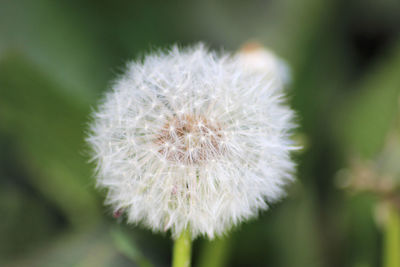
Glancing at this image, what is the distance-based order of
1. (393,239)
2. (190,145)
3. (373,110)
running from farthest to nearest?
(373,110) < (393,239) < (190,145)

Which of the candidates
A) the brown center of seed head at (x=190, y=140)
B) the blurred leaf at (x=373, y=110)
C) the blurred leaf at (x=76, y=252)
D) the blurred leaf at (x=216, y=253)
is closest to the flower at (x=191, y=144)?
the brown center of seed head at (x=190, y=140)

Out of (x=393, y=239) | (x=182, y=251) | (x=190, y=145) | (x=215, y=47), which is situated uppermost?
(x=215, y=47)

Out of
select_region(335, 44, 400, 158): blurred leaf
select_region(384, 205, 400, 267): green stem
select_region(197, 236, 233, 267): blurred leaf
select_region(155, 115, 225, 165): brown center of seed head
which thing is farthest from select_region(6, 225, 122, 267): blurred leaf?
select_region(335, 44, 400, 158): blurred leaf

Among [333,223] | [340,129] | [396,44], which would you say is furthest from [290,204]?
[396,44]

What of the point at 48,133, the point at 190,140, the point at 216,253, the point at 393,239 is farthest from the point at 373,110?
the point at 48,133

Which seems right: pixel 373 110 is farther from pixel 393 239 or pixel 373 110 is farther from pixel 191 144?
pixel 191 144

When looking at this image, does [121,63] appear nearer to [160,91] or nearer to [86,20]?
[86,20]

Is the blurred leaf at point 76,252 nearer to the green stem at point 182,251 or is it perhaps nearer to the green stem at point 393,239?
the green stem at point 182,251
